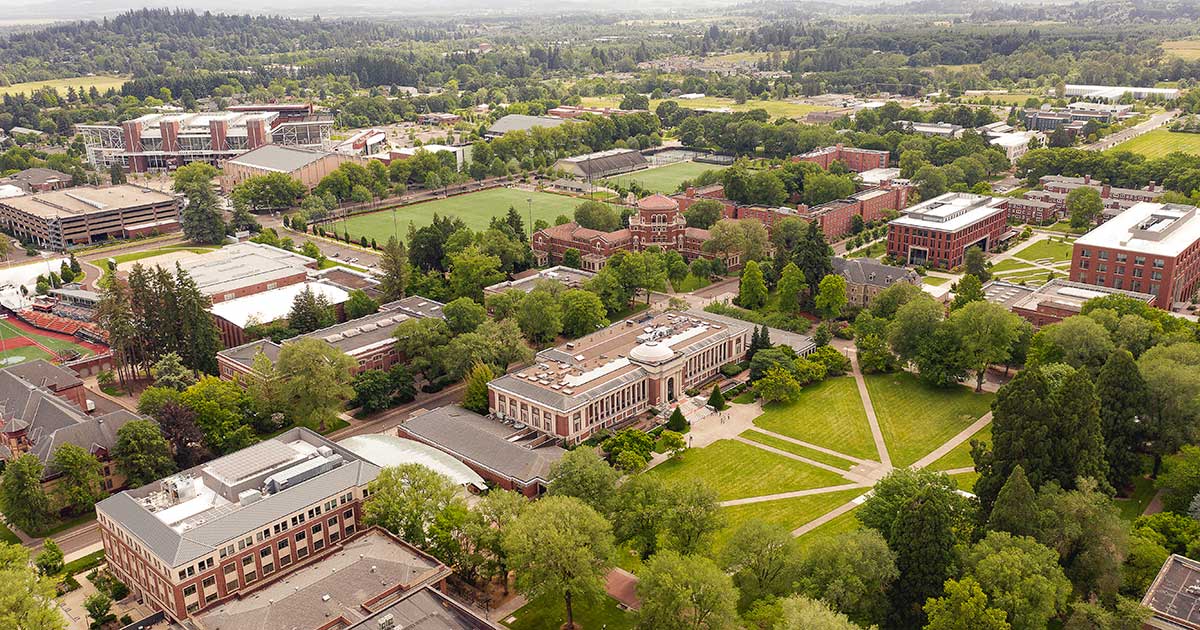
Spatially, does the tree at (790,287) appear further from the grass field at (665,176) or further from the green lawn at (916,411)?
the grass field at (665,176)

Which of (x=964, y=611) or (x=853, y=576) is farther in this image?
(x=853, y=576)

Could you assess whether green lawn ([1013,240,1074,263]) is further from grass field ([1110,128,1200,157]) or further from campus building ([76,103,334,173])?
campus building ([76,103,334,173])

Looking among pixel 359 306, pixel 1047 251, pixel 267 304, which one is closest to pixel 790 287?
pixel 359 306

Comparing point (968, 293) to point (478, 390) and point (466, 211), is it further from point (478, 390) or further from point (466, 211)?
point (466, 211)

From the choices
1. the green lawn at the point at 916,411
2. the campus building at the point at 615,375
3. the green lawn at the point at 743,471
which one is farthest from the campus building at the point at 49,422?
the green lawn at the point at 916,411

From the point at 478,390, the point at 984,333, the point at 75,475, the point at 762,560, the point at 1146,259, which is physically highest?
the point at 1146,259

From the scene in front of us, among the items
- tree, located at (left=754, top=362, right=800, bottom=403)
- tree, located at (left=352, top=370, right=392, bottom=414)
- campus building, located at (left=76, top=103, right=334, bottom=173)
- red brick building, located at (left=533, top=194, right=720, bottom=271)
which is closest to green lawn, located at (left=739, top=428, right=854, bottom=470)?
tree, located at (left=754, top=362, right=800, bottom=403)
